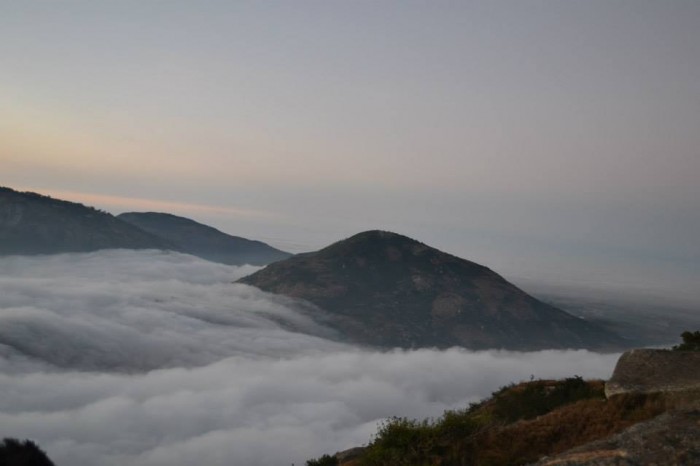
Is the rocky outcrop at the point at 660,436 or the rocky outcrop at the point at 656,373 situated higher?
the rocky outcrop at the point at 656,373

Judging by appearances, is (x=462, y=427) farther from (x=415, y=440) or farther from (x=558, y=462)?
(x=558, y=462)

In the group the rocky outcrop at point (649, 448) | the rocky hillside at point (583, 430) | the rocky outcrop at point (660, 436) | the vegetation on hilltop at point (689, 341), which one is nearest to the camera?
the rocky outcrop at point (649, 448)

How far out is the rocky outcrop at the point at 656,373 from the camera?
51.2 ft

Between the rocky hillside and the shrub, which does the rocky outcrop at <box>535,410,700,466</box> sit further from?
the shrub

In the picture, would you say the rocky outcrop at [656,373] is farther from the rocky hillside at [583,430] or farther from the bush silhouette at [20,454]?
the bush silhouette at [20,454]

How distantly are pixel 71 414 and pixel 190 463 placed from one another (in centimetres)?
5669

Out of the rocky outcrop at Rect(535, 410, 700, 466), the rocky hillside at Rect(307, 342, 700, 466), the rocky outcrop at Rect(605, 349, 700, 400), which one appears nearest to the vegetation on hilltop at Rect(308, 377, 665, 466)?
the rocky hillside at Rect(307, 342, 700, 466)

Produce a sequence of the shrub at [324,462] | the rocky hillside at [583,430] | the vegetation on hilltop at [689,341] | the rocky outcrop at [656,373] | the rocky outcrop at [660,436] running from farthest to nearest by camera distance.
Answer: the shrub at [324,462] → the vegetation on hilltop at [689,341] → the rocky outcrop at [656,373] → the rocky hillside at [583,430] → the rocky outcrop at [660,436]

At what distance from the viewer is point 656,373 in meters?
16.9

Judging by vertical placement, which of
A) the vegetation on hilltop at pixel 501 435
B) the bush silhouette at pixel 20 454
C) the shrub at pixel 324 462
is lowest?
the shrub at pixel 324 462

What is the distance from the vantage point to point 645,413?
587 inches

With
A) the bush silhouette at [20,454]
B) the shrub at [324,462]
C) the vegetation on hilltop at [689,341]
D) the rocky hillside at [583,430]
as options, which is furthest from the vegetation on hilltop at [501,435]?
the bush silhouette at [20,454]

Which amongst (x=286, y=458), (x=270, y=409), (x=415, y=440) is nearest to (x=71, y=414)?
(x=270, y=409)

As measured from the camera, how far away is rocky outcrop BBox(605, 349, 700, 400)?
51.2 ft
